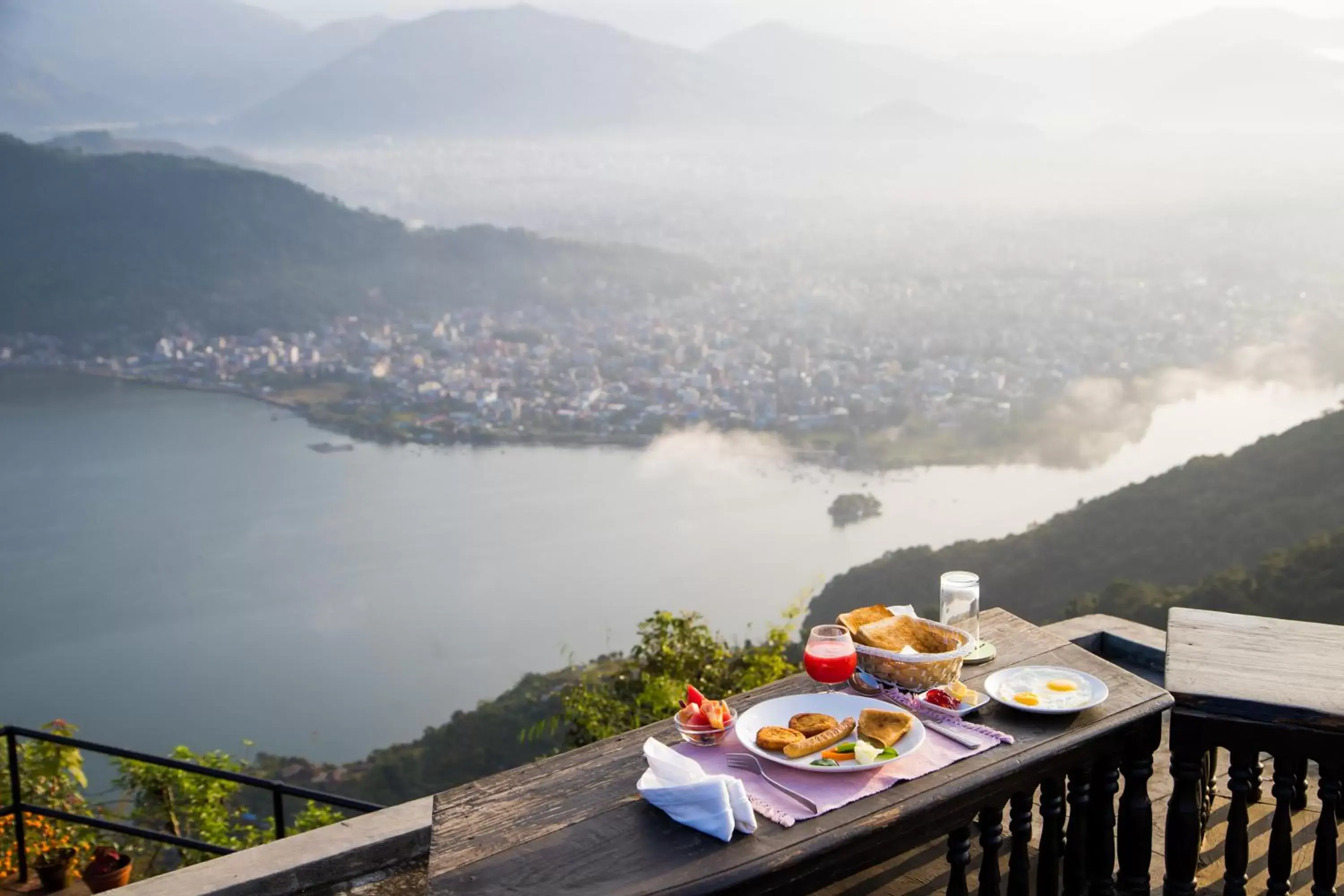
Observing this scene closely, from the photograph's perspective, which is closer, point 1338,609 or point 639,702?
point 639,702

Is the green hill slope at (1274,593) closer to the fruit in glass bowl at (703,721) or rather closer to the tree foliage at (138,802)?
the tree foliage at (138,802)

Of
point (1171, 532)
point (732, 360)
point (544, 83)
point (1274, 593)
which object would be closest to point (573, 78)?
point (544, 83)

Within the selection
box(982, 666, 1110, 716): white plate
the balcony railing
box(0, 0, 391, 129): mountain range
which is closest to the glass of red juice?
box(982, 666, 1110, 716): white plate

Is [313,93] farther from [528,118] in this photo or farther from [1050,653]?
[1050,653]

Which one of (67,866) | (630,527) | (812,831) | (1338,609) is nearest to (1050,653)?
(812,831)

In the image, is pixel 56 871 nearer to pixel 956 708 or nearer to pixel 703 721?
pixel 703 721
